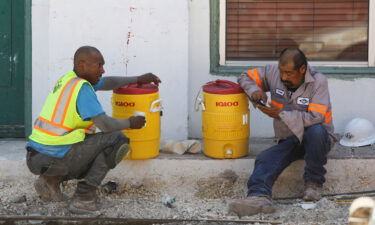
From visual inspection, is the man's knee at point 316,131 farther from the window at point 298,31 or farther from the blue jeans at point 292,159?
the window at point 298,31

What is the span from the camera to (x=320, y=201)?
5828 millimetres

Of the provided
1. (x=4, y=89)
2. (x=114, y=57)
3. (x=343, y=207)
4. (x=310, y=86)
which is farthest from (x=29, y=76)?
(x=343, y=207)

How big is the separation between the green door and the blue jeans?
8.02 ft

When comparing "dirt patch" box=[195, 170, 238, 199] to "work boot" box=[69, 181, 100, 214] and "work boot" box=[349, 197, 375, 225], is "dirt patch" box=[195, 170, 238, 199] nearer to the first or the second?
"work boot" box=[69, 181, 100, 214]

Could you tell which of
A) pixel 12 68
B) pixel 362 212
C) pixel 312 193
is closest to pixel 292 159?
pixel 312 193

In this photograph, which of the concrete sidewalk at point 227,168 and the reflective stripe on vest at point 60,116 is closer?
the reflective stripe on vest at point 60,116

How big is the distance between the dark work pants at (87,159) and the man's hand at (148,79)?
603 mm

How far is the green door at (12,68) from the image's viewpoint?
694 centimetres

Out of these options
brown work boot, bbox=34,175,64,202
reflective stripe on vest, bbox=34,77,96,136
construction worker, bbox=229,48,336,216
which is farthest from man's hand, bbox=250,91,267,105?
brown work boot, bbox=34,175,64,202

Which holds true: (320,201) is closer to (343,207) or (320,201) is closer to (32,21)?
(343,207)

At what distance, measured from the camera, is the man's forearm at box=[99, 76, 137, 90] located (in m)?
5.95

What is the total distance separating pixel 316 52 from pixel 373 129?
904mm

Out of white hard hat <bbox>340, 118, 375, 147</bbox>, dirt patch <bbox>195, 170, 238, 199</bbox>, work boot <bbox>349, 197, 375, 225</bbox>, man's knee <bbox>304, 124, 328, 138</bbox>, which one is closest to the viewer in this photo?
work boot <bbox>349, 197, 375, 225</bbox>

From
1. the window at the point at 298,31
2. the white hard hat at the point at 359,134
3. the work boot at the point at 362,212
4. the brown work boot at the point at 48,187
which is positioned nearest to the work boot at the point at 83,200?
the brown work boot at the point at 48,187
